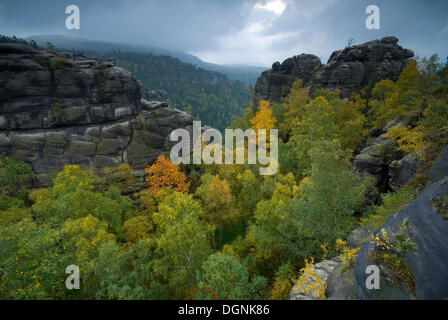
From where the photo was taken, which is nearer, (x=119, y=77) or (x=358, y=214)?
(x=358, y=214)

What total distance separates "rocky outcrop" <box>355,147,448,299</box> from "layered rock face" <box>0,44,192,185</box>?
35413 millimetres

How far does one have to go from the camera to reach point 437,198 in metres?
6.65

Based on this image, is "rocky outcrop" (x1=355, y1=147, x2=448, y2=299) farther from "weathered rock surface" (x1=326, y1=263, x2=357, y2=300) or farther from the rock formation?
"weathered rock surface" (x1=326, y1=263, x2=357, y2=300)

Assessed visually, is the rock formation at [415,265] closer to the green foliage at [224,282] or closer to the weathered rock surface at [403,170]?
the green foliage at [224,282]

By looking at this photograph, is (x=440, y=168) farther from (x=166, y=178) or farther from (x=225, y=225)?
(x=166, y=178)

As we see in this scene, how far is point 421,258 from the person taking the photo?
6.02 meters

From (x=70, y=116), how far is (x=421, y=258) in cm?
4725

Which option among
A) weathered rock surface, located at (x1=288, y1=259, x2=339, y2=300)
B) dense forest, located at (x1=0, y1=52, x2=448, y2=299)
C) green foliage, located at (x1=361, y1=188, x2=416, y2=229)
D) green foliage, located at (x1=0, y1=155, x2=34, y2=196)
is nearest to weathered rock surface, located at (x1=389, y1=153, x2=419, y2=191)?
Answer: dense forest, located at (x1=0, y1=52, x2=448, y2=299)

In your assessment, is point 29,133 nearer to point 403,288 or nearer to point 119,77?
point 119,77
